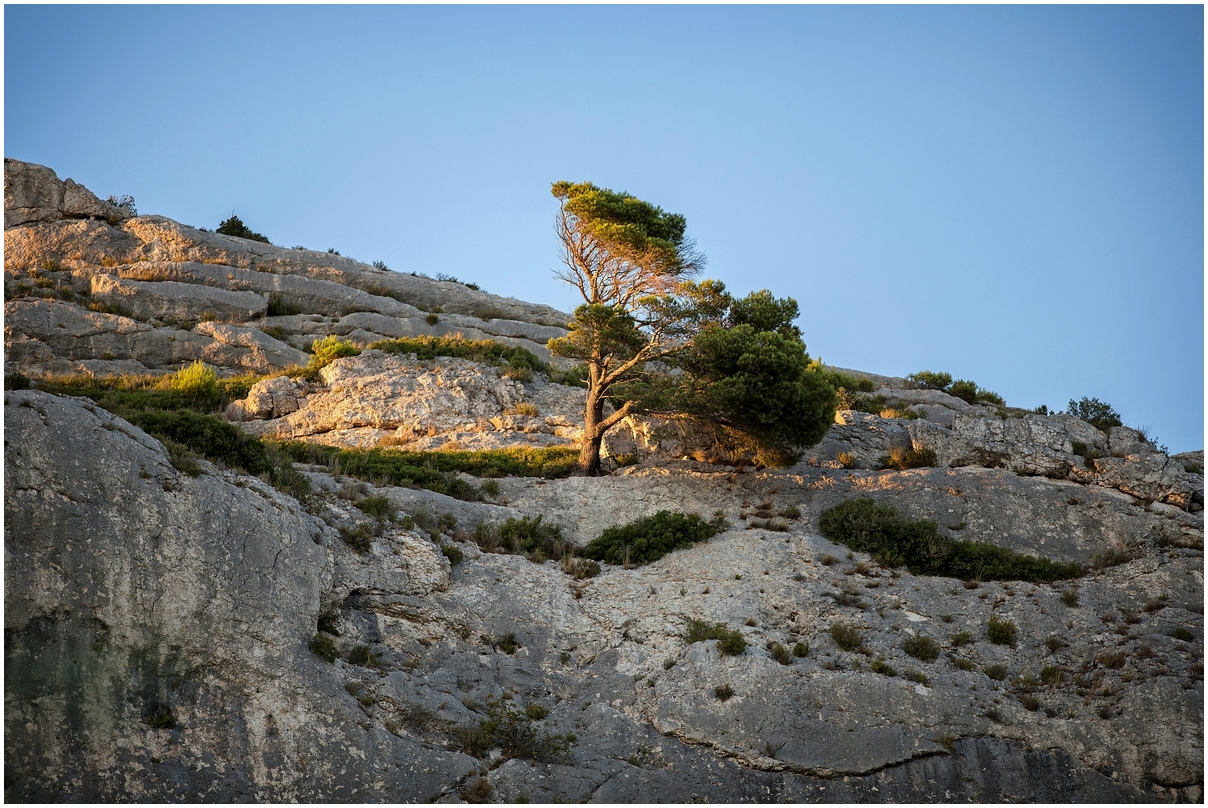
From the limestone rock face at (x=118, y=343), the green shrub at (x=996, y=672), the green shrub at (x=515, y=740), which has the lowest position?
the green shrub at (x=515, y=740)

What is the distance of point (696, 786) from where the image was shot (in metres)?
15.1

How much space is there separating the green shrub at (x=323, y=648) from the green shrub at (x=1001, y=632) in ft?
45.5

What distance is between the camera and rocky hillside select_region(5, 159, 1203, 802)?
544 inches

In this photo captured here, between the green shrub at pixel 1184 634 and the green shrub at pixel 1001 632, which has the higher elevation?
the green shrub at pixel 1184 634

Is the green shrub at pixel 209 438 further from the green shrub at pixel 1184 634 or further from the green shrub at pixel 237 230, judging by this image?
the green shrub at pixel 237 230

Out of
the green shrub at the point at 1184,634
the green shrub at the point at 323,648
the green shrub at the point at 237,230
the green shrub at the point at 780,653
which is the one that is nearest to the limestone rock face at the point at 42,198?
the green shrub at the point at 237,230

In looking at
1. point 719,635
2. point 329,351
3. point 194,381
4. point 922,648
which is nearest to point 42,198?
point 194,381

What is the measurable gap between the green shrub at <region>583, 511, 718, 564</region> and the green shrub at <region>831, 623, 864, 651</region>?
16.6 ft

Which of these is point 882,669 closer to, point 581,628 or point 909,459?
point 581,628

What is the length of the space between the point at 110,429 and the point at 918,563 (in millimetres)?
18852

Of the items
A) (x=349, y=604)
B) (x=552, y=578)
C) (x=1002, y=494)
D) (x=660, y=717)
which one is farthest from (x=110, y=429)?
(x=1002, y=494)

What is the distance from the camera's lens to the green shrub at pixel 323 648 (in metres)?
15.7

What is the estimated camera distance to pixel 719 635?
18172 millimetres

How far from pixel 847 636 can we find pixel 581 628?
5.78 m
